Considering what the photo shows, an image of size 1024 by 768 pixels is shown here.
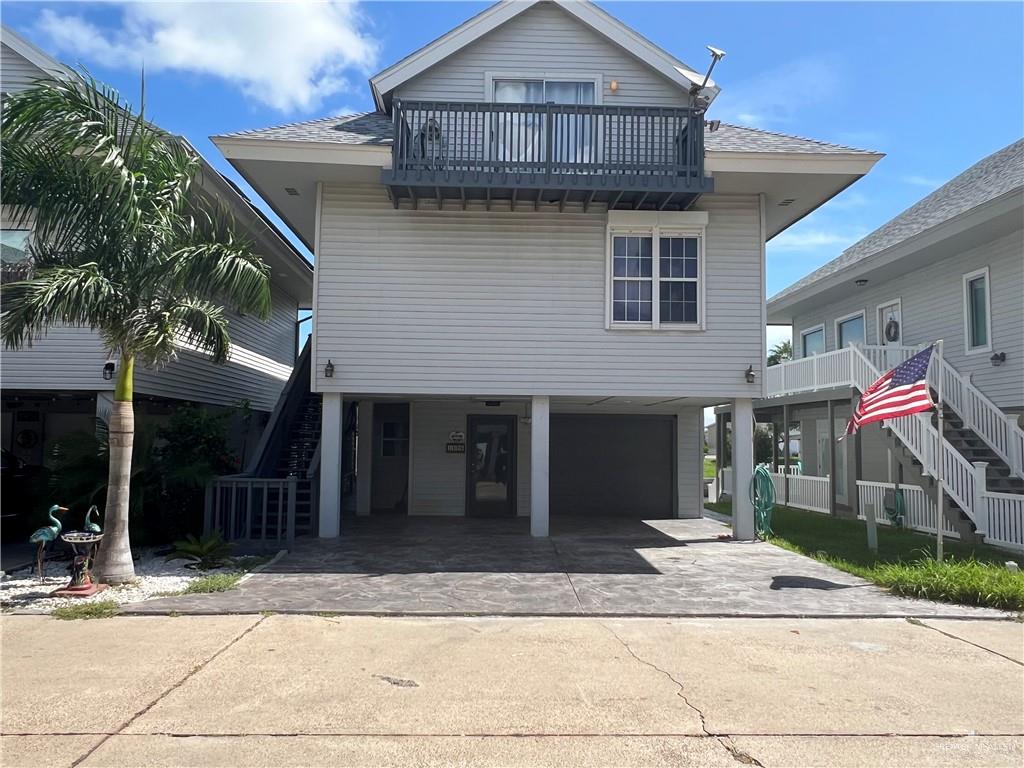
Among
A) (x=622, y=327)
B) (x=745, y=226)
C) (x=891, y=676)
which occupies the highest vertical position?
(x=745, y=226)

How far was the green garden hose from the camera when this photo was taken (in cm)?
1255

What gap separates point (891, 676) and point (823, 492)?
525 inches

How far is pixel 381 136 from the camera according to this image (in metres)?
12.0

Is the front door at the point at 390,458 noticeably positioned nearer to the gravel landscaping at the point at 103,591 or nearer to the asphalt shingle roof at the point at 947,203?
the gravel landscaping at the point at 103,591

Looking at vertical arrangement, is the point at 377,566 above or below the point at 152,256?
below

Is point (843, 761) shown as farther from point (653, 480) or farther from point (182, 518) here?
point (653, 480)

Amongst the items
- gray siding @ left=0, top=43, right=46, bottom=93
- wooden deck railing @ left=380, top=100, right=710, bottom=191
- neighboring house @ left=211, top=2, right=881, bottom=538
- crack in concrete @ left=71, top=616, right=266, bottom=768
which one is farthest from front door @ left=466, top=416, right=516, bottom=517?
gray siding @ left=0, top=43, right=46, bottom=93

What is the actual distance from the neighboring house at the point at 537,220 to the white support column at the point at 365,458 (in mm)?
2601

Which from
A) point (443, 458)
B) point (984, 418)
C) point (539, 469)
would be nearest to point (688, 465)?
point (539, 469)

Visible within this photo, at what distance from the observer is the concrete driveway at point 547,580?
7539 mm

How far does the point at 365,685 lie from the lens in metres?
5.18

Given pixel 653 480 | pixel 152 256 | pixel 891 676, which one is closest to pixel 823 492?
pixel 653 480

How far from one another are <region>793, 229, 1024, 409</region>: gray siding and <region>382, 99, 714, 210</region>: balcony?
6645 millimetres

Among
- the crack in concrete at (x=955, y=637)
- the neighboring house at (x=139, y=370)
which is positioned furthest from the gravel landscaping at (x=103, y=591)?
the crack in concrete at (x=955, y=637)
